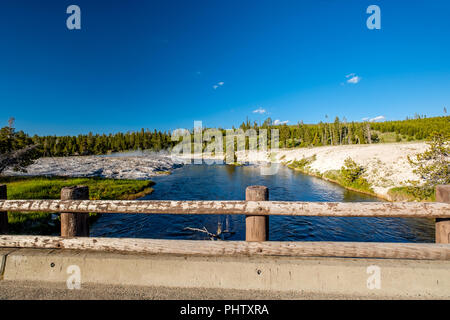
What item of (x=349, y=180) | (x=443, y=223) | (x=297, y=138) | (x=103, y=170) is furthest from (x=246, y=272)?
(x=297, y=138)

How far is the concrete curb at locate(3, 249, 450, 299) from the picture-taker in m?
3.29

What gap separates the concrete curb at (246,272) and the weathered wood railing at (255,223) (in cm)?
13

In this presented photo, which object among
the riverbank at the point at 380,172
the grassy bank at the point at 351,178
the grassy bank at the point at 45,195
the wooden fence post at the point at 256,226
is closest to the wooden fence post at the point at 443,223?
the wooden fence post at the point at 256,226

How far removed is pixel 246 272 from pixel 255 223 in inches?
32.4

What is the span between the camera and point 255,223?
12.4 ft

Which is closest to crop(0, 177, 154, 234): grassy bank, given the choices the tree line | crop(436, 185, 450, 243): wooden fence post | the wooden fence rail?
the wooden fence rail

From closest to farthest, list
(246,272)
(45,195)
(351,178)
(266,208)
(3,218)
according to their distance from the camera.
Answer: (246,272), (266,208), (3,218), (45,195), (351,178)

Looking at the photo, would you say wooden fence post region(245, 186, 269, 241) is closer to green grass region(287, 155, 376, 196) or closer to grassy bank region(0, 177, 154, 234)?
grassy bank region(0, 177, 154, 234)

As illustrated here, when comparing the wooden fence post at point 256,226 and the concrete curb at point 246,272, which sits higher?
the wooden fence post at point 256,226

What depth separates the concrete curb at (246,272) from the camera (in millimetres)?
3293

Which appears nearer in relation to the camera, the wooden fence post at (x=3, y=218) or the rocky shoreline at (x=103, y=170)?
the wooden fence post at (x=3, y=218)

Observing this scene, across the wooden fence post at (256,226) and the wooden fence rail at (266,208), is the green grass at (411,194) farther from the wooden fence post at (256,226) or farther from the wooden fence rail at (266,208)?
the wooden fence post at (256,226)

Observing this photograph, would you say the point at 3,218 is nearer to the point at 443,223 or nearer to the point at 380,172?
the point at 443,223
